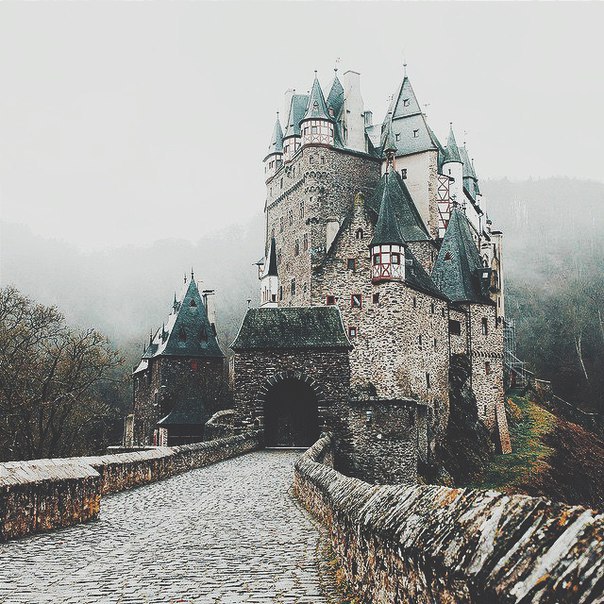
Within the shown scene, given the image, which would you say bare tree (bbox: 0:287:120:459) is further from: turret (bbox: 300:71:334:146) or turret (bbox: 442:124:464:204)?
turret (bbox: 442:124:464:204)

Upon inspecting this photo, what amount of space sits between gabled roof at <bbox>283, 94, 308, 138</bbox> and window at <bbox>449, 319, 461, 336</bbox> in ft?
62.1

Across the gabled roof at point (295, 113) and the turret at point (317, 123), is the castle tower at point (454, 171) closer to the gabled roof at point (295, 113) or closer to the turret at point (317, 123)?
the turret at point (317, 123)

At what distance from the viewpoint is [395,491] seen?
496cm

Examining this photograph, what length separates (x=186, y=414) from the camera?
45.7 m

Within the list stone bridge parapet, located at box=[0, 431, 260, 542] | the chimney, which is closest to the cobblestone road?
stone bridge parapet, located at box=[0, 431, 260, 542]

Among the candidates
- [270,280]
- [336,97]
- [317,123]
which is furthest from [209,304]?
[336,97]

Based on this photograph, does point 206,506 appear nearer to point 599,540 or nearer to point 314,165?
point 599,540

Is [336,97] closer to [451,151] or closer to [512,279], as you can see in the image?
[451,151]

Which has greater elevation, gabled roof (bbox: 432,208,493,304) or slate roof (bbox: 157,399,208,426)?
gabled roof (bbox: 432,208,493,304)

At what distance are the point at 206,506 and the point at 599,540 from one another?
10618 mm

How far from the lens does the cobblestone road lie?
5.75m

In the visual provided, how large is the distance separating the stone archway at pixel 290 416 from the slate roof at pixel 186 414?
1427 centimetres

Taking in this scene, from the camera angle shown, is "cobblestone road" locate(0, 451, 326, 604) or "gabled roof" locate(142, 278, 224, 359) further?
"gabled roof" locate(142, 278, 224, 359)

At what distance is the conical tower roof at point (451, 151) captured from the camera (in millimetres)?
57531
